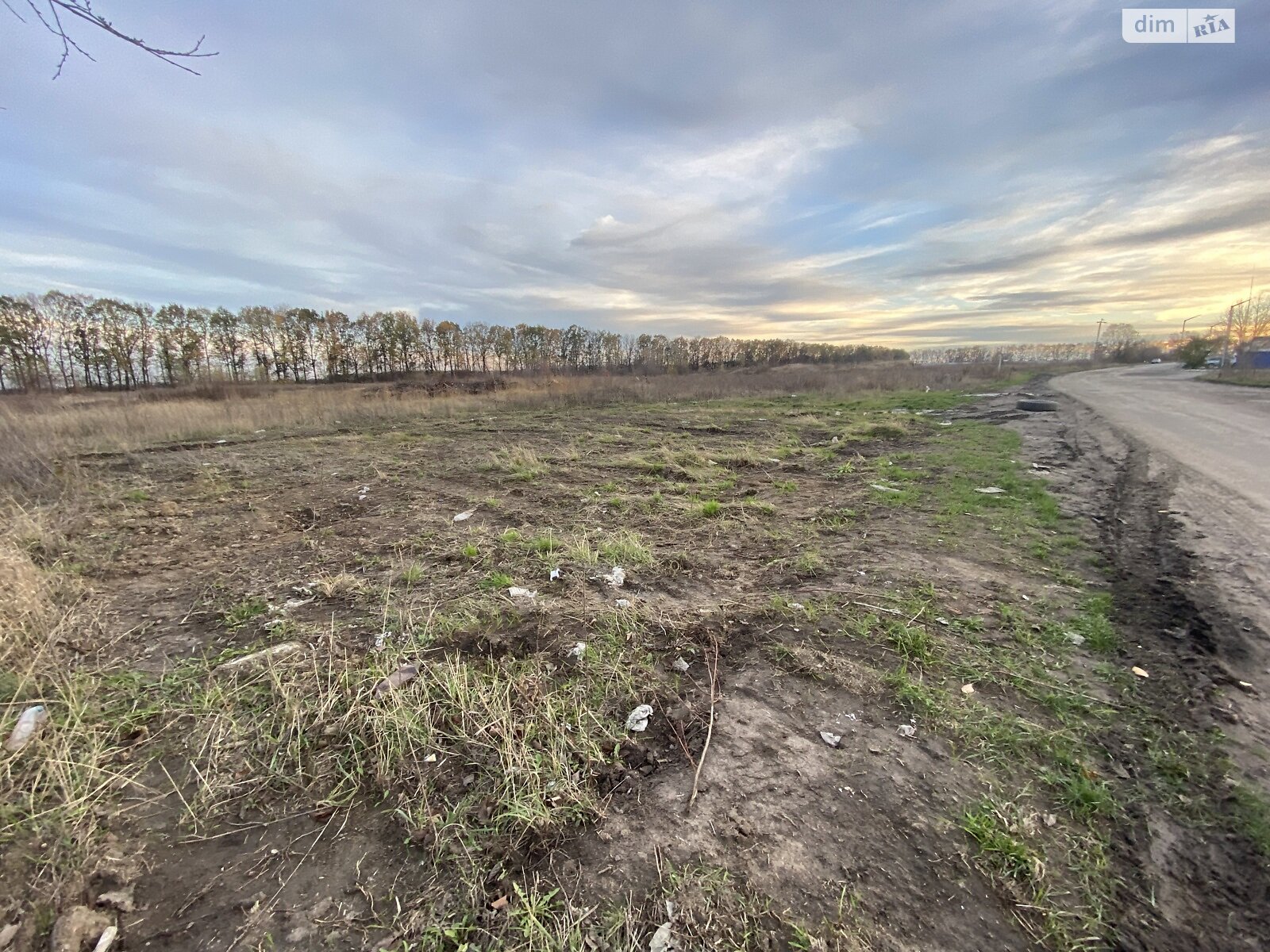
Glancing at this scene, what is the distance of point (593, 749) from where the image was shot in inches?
84.8

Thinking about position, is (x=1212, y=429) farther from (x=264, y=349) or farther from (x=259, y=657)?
(x=264, y=349)

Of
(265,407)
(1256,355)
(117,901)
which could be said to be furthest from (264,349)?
(1256,355)

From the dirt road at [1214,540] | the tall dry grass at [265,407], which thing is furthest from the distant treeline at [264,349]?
the dirt road at [1214,540]

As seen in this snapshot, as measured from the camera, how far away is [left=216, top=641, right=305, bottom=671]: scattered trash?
267 centimetres

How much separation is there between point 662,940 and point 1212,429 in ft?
48.4

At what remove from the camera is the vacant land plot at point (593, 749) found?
61.3 inches

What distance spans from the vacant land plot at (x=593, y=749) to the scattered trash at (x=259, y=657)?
0.02 metres

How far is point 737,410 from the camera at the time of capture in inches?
745

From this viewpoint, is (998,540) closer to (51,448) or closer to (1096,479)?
(1096,479)

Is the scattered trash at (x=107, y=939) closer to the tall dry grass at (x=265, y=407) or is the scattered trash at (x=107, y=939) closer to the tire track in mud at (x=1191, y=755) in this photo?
the tire track in mud at (x=1191, y=755)

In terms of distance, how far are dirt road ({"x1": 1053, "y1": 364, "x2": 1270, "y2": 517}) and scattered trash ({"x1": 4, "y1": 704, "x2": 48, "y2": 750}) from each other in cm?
857

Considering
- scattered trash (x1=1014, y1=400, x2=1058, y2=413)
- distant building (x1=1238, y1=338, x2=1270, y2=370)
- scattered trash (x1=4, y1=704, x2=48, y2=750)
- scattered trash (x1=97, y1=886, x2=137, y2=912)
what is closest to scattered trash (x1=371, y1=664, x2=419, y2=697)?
scattered trash (x1=97, y1=886, x2=137, y2=912)

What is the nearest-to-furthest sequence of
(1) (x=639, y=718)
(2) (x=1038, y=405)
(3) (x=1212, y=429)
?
(1) (x=639, y=718), (3) (x=1212, y=429), (2) (x=1038, y=405)

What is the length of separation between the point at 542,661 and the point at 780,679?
4.44 feet
